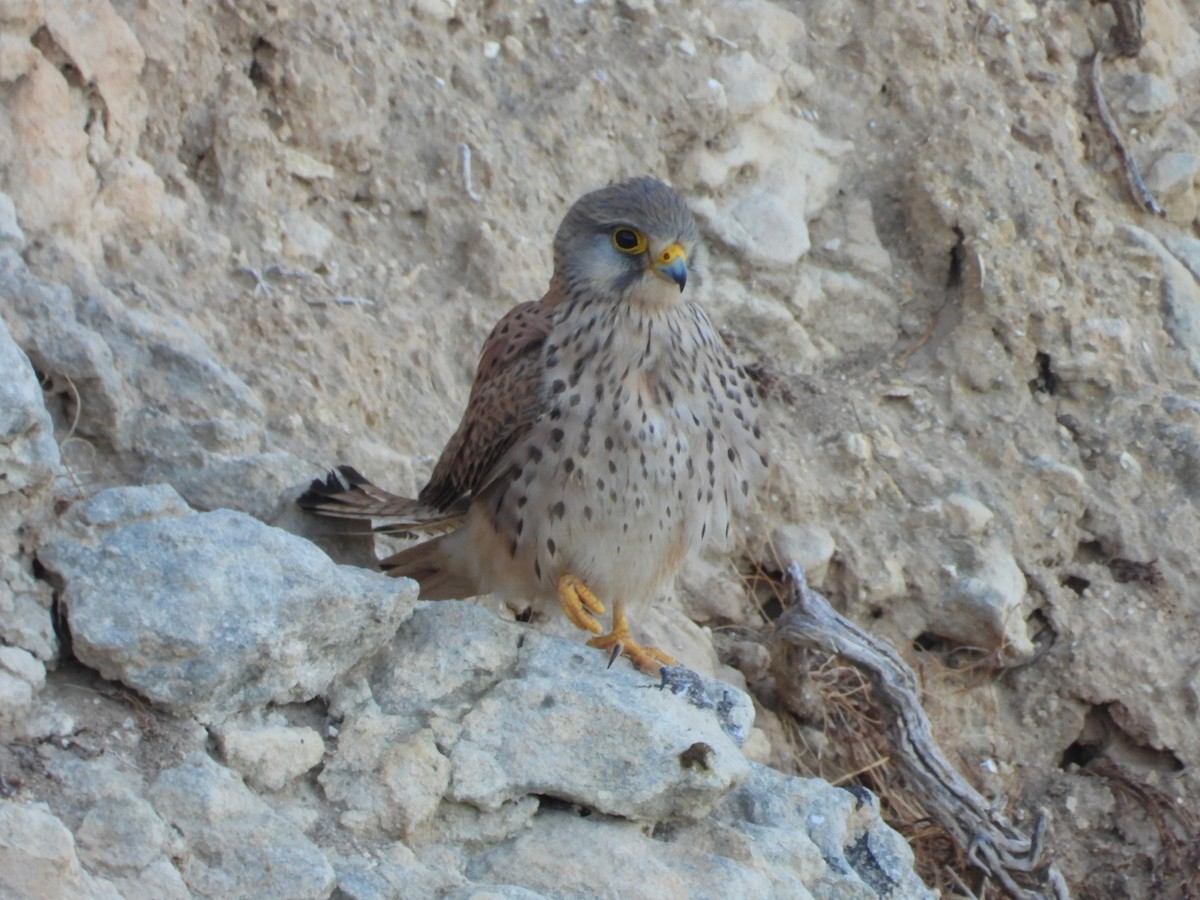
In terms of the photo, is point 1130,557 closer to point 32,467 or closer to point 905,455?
point 905,455

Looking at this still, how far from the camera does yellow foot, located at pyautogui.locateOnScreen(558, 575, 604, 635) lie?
391cm

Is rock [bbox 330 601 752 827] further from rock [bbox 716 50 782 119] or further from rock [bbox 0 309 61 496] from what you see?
rock [bbox 716 50 782 119]

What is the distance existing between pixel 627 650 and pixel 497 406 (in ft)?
2.24

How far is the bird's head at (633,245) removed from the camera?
12.6 ft

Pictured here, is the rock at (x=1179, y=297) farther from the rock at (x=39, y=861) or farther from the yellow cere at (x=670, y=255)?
the rock at (x=39, y=861)

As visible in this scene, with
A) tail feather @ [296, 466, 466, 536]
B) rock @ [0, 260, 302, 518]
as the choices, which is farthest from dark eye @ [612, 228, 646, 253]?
rock @ [0, 260, 302, 518]

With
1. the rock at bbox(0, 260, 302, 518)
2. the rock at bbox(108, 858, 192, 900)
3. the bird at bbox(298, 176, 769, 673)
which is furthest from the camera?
Answer: the bird at bbox(298, 176, 769, 673)

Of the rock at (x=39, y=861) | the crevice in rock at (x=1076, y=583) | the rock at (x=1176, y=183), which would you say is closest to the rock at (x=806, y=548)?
the crevice in rock at (x=1076, y=583)

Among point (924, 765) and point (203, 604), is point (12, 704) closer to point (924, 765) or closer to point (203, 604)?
point (203, 604)

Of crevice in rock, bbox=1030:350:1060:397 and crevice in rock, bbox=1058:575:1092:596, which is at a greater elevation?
crevice in rock, bbox=1030:350:1060:397

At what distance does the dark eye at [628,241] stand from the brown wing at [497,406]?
0.23 meters

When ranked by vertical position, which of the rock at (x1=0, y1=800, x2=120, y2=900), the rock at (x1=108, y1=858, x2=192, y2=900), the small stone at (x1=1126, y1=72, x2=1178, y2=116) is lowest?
the rock at (x1=108, y1=858, x2=192, y2=900)

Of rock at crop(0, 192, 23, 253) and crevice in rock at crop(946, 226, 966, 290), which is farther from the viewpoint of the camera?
crevice in rock at crop(946, 226, 966, 290)

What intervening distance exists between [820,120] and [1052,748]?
93.9 inches
